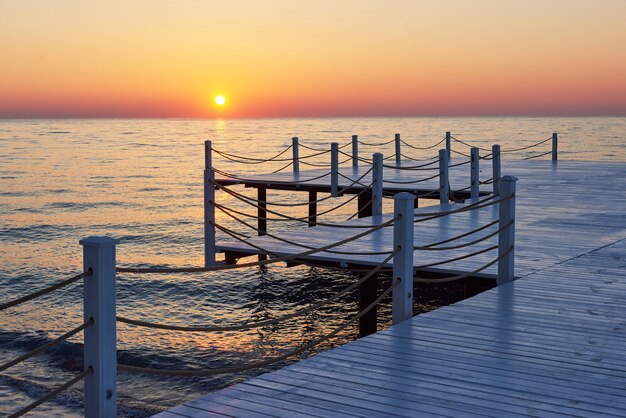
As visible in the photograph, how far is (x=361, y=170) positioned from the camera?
86.7 feet

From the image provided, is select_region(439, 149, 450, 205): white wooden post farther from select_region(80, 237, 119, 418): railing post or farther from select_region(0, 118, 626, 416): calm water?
select_region(80, 237, 119, 418): railing post

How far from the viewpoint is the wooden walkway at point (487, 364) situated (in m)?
5.62

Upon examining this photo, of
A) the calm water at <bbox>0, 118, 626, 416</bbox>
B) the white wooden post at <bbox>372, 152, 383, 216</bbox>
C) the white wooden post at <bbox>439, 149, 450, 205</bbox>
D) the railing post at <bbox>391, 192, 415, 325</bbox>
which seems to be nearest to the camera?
the railing post at <bbox>391, 192, 415, 325</bbox>

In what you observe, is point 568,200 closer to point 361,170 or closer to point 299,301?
point 299,301

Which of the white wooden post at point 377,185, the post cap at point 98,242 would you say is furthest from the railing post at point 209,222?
the post cap at point 98,242

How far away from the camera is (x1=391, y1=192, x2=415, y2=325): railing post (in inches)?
311

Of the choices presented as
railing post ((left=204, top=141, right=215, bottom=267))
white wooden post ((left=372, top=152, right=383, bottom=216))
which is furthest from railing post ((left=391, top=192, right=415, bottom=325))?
white wooden post ((left=372, top=152, right=383, bottom=216))

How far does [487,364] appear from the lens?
658 cm

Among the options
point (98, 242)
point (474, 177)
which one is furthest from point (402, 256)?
point (474, 177)

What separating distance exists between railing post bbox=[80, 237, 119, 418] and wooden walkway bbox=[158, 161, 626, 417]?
46 cm

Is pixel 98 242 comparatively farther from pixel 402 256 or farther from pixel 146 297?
pixel 146 297

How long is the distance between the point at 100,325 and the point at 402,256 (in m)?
3.53

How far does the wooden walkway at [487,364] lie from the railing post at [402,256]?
156mm

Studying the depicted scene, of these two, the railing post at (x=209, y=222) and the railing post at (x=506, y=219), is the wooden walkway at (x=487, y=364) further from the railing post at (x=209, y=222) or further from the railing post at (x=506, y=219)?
the railing post at (x=209, y=222)
